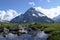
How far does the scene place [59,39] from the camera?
61438 millimetres

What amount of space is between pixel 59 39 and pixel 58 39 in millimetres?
650

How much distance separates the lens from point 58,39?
204 feet
